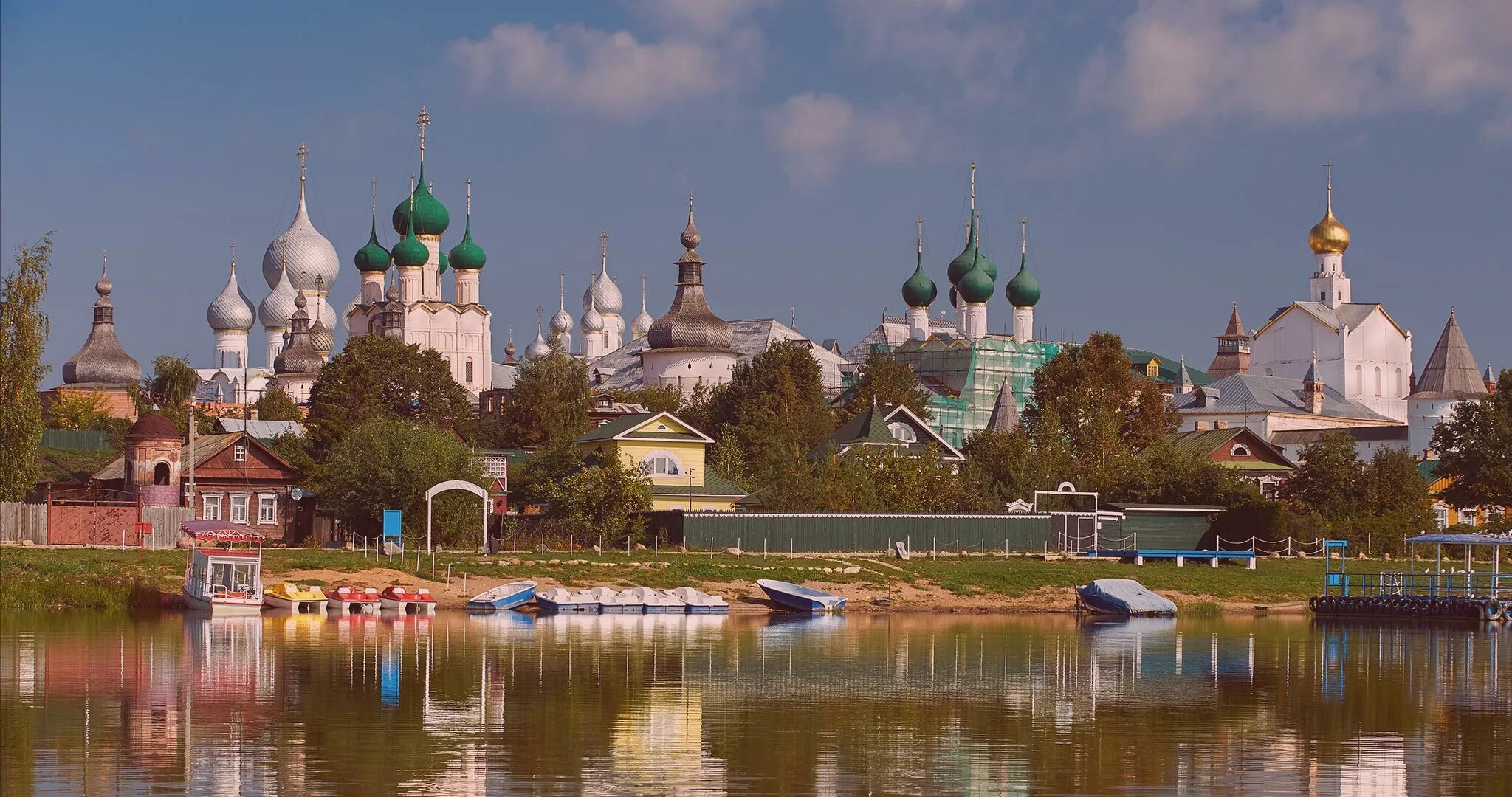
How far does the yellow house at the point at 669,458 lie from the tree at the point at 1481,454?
27262 mm

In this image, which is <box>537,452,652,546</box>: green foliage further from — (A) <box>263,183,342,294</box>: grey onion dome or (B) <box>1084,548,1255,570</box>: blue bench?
(A) <box>263,183,342,294</box>: grey onion dome

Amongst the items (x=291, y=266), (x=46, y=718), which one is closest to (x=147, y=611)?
(x=46, y=718)

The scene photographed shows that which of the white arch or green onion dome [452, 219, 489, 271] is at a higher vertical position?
green onion dome [452, 219, 489, 271]

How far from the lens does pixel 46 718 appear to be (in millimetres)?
25078

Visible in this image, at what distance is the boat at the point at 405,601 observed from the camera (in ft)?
153

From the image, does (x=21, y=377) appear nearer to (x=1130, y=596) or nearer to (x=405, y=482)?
(x=405, y=482)

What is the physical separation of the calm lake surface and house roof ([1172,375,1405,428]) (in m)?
83.5

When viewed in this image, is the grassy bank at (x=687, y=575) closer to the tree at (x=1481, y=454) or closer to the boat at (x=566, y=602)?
the boat at (x=566, y=602)

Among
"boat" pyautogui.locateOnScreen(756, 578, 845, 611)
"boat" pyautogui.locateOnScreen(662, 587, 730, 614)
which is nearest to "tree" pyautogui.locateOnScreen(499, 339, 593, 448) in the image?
"boat" pyautogui.locateOnScreen(756, 578, 845, 611)

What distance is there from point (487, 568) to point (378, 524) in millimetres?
9569

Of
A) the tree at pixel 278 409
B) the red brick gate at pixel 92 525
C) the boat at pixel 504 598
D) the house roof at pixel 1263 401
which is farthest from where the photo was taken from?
the house roof at pixel 1263 401

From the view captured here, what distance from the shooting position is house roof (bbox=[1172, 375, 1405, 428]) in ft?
409

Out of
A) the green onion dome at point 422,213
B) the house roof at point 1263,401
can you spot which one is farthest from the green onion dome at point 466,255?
the house roof at point 1263,401

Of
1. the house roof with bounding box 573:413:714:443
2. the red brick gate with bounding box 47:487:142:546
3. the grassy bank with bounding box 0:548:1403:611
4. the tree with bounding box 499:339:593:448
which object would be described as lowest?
the grassy bank with bounding box 0:548:1403:611
